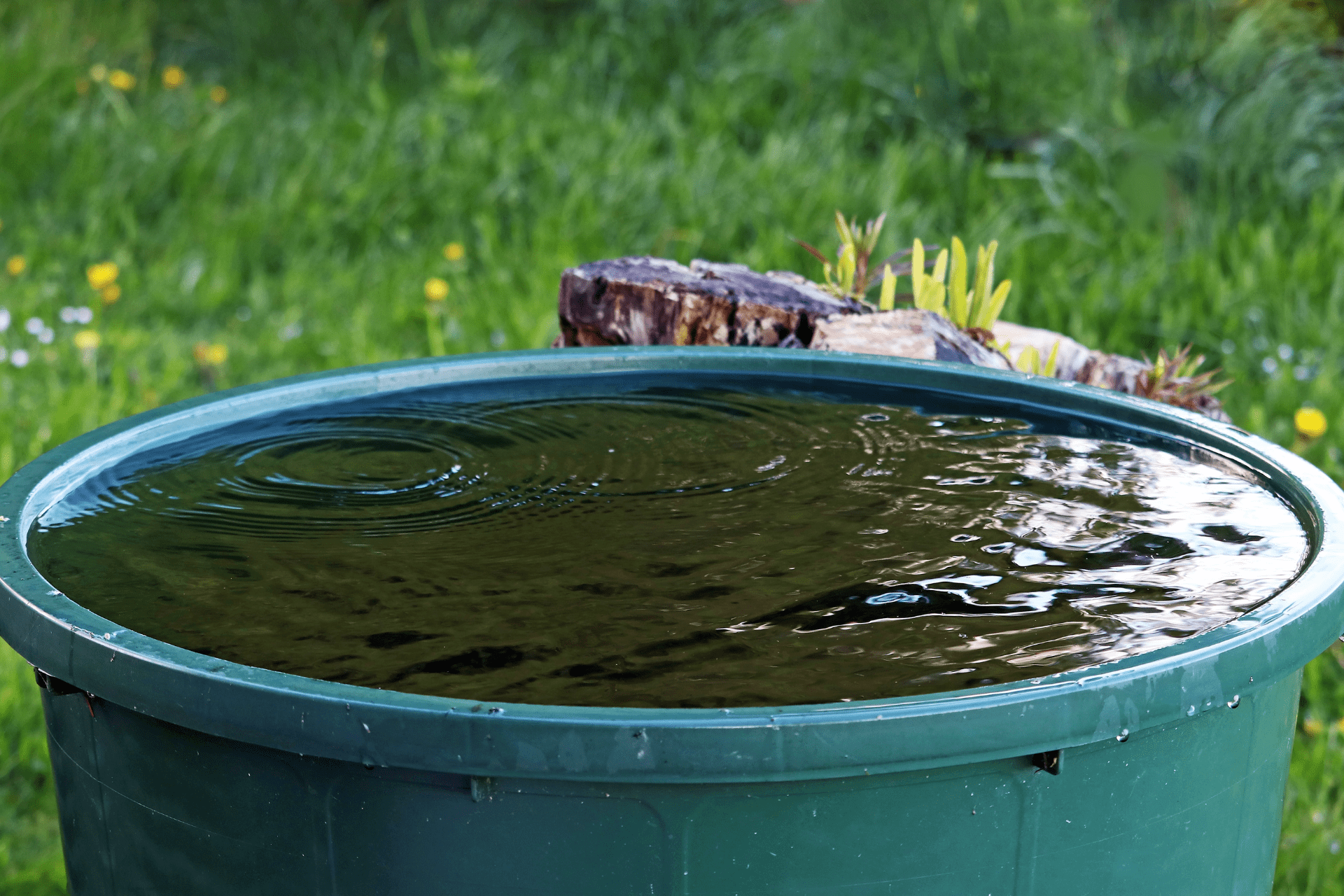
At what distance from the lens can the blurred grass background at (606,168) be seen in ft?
14.3

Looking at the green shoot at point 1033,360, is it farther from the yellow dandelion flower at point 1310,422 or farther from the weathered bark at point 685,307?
the yellow dandelion flower at point 1310,422

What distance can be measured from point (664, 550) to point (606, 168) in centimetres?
410

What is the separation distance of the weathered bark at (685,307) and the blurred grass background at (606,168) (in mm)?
1442

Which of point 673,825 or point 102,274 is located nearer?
point 673,825

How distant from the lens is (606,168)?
5.44 metres

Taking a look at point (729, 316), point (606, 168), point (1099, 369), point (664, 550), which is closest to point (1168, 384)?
point (1099, 369)

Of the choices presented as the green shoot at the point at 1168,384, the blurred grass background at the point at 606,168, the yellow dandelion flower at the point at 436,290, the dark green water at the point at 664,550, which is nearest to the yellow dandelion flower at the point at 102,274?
the blurred grass background at the point at 606,168

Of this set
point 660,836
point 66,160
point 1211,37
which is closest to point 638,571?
point 660,836

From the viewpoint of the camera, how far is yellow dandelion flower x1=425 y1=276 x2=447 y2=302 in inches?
169

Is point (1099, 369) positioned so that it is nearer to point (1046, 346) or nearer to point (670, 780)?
point (1046, 346)

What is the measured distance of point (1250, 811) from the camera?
1291 mm

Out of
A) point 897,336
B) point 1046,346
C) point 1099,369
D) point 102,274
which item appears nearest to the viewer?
point 897,336

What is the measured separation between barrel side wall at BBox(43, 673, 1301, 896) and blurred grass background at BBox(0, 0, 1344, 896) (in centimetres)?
251

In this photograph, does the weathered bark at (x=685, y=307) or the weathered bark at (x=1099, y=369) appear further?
the weathered bark at (x=1099, y=369)
